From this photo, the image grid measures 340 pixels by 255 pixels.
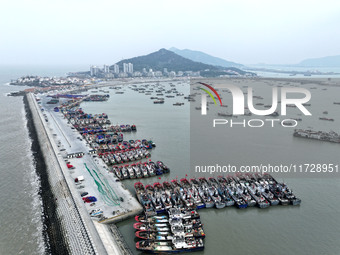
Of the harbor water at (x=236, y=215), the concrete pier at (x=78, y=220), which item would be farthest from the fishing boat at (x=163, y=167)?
the concrete pier at (x=78, y=220)

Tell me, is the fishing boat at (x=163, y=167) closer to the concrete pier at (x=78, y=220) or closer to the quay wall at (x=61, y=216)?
the concrete pier at (x=78, y=220)

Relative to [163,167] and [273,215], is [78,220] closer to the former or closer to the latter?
[163,167]

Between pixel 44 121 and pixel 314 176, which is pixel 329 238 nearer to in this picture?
pixel 314 176

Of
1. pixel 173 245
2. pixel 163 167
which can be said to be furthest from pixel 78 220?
pixel 163 167

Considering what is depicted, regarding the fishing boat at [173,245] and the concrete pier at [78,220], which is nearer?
the concrete pier at [78,220]

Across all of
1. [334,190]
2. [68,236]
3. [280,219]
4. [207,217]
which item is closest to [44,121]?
[68,236]

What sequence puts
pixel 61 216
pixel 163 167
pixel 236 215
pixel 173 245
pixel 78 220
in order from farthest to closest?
pixel 163 167, pixel 236 215, pixel 61 216, pixel 78 220, pixel 173 245

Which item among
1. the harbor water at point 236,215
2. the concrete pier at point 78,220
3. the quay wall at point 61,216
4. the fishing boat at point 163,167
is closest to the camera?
the concrete pier at point 78,220

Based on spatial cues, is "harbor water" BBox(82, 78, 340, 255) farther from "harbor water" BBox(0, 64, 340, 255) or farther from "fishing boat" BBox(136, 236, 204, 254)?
"fishing boat" BBox(136, 236, 204, 254)

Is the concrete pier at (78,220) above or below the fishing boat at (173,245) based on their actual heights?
above
